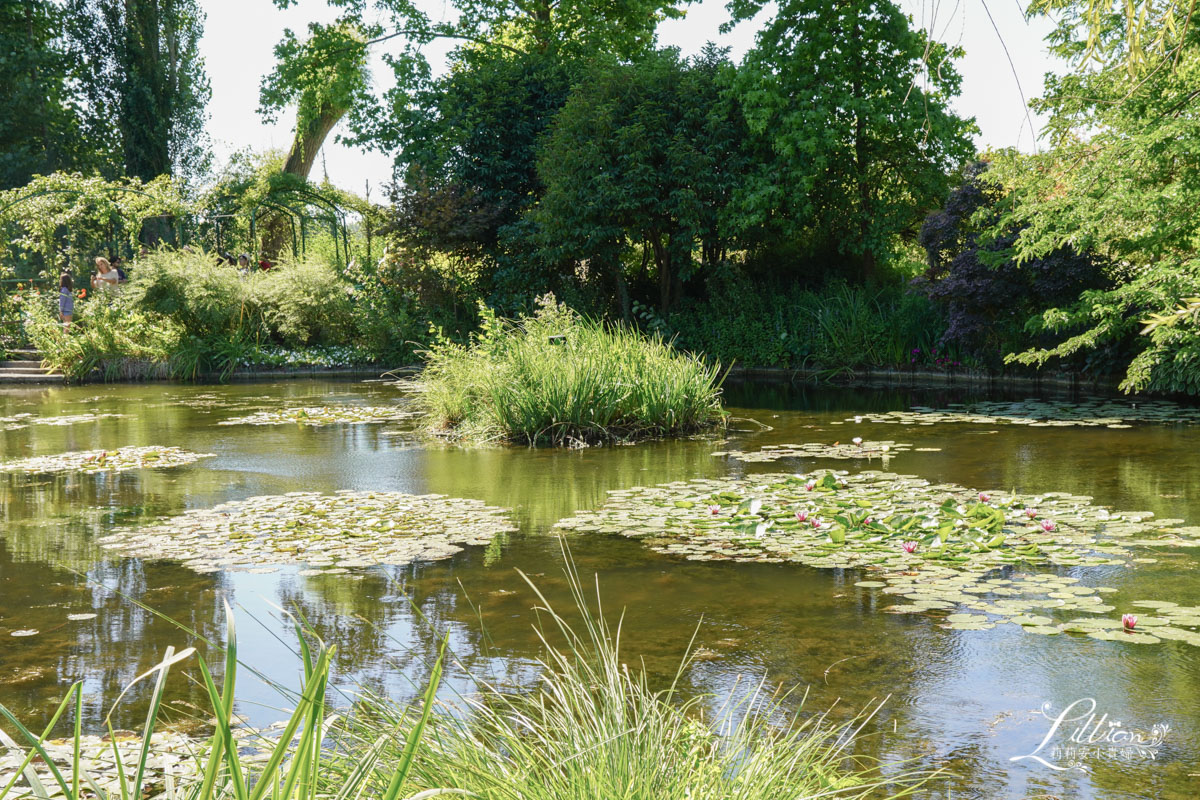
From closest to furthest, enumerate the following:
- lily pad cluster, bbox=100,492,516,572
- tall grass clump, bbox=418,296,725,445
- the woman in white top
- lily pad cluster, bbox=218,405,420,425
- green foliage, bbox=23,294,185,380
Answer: lily pad cluster, bbox=100,492,516,572, tall grass clump, bbox=418,296,725,445, lily pad cluster, bbox=218,405,420,425, green foliage, bbox=23,294,185,380, the woman in white top

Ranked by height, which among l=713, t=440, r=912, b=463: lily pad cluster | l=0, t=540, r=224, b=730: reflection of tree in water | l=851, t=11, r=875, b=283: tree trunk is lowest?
l=0, t=540, r=224, b=730: reflection of tree in water

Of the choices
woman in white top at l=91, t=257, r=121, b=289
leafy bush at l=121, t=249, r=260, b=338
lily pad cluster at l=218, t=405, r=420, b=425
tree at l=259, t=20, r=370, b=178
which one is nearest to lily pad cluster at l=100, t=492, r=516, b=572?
lily pad cluster at l=218, t=405, r=420, b=425

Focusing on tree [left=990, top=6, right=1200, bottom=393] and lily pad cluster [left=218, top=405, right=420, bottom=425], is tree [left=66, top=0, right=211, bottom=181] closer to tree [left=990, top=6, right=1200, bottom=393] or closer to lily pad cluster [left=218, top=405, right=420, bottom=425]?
lily pad cluster [left=218, top=405, right=420, bottom=425]

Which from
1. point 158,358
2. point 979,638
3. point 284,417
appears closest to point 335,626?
point 979,638

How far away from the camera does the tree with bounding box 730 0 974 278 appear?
15844 mm

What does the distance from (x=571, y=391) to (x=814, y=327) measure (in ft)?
25.9

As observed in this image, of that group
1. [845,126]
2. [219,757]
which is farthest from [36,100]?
[219,757]

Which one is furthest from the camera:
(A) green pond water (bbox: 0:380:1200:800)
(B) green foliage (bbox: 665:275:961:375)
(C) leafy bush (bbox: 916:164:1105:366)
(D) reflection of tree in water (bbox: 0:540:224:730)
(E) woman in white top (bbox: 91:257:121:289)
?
(E) woman in white top (bbox: 91:257:121:289)

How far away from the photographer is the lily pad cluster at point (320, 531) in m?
5.35

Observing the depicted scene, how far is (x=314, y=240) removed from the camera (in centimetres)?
3162

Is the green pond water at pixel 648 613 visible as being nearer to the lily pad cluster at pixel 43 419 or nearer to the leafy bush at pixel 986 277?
the lily pad cluster at pixel 43 419

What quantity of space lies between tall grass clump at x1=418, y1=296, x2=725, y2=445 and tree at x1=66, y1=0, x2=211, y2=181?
774 inches

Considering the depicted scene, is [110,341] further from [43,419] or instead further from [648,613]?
[648,613]

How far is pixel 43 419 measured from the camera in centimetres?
1221
